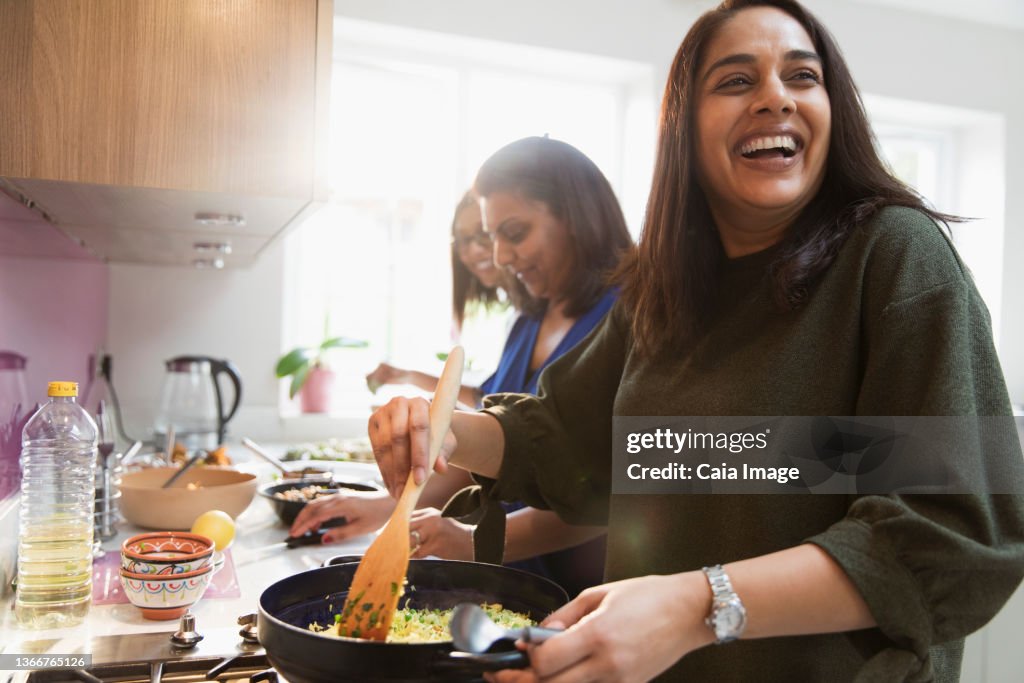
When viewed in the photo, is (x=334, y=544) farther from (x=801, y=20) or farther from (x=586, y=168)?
(x=801, y=20)

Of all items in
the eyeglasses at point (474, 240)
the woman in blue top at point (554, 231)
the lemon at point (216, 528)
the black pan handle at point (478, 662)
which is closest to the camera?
the black pan handle at point (478, 662)

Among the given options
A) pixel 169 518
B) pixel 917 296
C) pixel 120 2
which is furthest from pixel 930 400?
pixel 169 518

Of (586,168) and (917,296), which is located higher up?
(586,168)

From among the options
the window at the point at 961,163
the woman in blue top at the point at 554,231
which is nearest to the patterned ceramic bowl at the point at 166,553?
the woman in blue top at the point at 554,231

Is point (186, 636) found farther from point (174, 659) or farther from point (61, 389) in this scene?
point (61, 389)

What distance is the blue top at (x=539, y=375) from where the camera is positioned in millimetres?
1470

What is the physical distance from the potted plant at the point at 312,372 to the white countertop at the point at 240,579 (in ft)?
3.54

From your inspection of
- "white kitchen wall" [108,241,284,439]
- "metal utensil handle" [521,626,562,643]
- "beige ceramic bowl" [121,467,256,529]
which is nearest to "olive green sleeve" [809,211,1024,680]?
"metal utensil handle" [521,626,562,643]

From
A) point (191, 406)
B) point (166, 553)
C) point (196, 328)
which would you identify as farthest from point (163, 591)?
point (196, 328)

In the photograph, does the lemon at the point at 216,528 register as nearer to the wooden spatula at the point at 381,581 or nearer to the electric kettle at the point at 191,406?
the wooden spatula at the point at 381,581

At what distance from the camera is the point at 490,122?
3678mm

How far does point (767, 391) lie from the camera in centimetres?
88

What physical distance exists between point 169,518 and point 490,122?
256 centimetres

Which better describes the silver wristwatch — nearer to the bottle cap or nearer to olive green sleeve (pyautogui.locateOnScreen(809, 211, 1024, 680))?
olive green sleeve (pyautogui.locateOnScreen(809, 211, 1024, 680))
